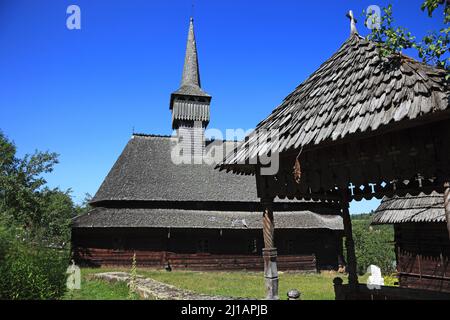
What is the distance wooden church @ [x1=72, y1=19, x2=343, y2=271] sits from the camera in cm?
2338

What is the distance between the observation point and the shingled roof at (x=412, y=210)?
13.2 metres

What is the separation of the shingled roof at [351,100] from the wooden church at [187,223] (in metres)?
16.8

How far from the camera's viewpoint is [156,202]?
25.5 metres

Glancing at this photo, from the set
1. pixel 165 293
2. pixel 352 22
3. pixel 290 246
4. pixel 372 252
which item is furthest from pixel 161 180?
pixel 372 252

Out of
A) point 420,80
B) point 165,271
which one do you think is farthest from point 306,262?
point 420,80

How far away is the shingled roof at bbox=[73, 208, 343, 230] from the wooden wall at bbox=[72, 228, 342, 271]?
60 cm

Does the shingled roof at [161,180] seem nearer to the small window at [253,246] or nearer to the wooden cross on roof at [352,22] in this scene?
the small window at [253,246]

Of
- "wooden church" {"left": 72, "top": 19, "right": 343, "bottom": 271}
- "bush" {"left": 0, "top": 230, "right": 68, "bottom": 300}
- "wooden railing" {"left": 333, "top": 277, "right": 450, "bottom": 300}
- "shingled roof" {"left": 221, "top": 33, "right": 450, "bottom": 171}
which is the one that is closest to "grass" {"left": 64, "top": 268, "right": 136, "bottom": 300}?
"bush" {"left": 0, "top": 230, "right": 68, "bottom": 300}

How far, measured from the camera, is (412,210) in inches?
561

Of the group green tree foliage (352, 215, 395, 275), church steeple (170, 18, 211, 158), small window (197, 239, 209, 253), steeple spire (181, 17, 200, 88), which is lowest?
green tree foliage (352, 215, 395, 275)

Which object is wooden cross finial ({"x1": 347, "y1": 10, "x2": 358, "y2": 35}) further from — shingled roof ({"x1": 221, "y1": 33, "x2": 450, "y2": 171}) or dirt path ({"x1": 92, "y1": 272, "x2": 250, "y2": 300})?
dirt path ({"x1": 92, "y1": 272, "x2": 250, "y2": 300})

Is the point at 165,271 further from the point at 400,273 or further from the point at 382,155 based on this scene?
the point at 382,155

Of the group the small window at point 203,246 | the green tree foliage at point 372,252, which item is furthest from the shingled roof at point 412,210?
the green tree foliage at point 372,252

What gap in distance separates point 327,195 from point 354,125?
10.2ft
